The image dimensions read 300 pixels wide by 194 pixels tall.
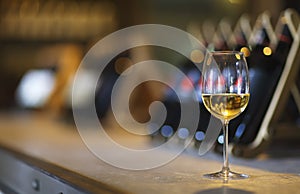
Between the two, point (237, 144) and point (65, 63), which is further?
point (65, 63)

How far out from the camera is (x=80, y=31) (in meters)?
4.68

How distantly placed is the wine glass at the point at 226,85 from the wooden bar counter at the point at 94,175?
0.23 feet

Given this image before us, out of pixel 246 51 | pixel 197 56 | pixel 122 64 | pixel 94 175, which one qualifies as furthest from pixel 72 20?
pixel 94 175

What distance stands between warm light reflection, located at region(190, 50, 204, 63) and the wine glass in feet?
2.25

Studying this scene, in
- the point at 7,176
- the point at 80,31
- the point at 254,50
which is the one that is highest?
the point at 80,31

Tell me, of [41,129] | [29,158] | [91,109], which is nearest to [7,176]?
[29,158]

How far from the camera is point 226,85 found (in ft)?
3.11

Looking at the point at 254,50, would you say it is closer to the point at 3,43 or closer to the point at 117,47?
the point at 117,47

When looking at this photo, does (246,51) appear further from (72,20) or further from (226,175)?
(72,20)

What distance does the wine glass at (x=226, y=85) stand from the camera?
0.94 m

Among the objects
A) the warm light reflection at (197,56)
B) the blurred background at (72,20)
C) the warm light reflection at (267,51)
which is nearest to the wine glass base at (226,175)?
the warm light reflection at (267,51)

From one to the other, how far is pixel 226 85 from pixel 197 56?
2.54 feet

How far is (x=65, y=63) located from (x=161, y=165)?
1.68m

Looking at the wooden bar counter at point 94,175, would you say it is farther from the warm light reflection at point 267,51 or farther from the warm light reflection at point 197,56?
the warm light reflection at point 197,56
